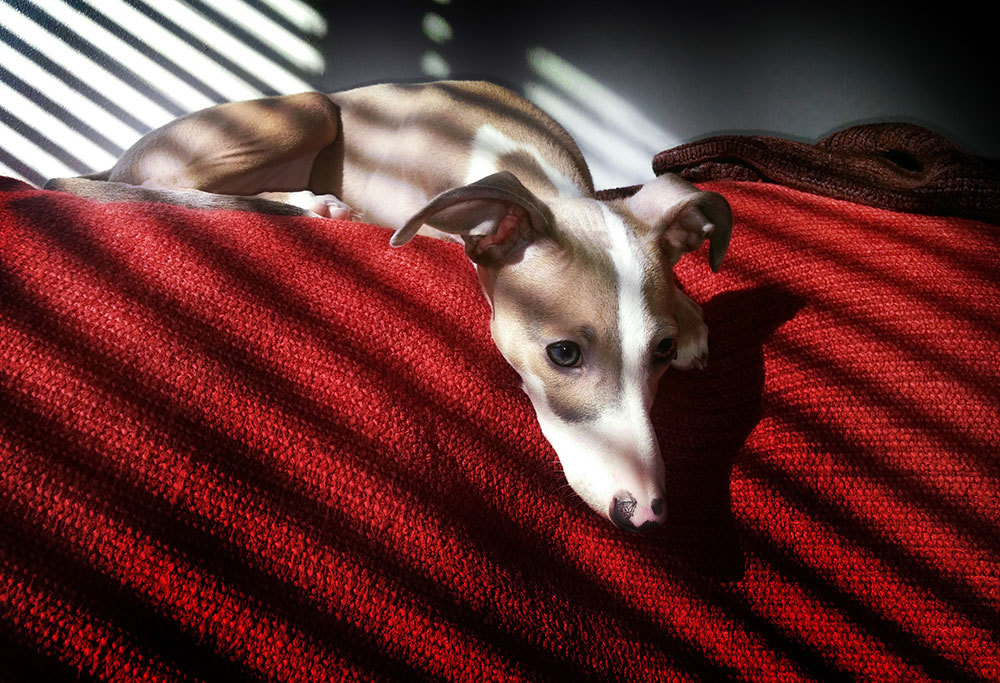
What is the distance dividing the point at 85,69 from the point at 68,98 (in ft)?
0.58

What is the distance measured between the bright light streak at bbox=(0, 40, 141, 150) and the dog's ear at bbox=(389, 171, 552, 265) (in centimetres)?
257

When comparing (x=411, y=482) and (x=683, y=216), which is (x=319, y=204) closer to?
(x=683, y=216)

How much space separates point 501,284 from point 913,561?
127cm

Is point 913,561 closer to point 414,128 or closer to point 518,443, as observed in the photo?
point 518,443

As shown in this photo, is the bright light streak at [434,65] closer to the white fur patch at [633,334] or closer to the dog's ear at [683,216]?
the dog's ear at [683,216]

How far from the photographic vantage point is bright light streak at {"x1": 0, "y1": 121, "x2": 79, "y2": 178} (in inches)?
127

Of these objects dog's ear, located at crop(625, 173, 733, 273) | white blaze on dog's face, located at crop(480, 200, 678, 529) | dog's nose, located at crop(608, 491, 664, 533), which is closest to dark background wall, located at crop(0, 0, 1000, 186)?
dog's ear, located at crop(625, 173, 733, 273)

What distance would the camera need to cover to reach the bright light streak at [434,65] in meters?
3.41

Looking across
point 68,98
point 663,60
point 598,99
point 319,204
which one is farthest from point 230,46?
point 663,60

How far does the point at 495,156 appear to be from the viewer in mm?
2590

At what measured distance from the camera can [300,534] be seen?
121 cm

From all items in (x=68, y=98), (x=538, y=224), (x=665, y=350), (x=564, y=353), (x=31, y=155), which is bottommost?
(x=31, y=155)

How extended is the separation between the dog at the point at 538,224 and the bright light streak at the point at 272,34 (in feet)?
1.41

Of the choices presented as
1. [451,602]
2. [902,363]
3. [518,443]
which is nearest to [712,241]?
[902,363]
